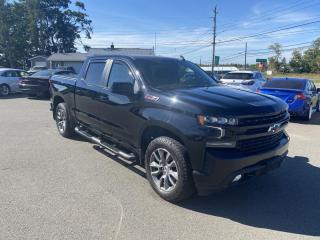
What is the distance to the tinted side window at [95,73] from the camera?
5.90 meters

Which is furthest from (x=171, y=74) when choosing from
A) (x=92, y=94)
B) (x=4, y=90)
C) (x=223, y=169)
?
(x=4, y=90)

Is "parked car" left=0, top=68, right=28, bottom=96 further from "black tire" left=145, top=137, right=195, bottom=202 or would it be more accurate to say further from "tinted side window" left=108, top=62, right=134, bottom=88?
"black tire" left=145, top=137, right=195, bottom=202

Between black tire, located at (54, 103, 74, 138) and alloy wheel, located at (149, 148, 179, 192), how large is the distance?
341 centimetres

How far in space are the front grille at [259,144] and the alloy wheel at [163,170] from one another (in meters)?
0.88

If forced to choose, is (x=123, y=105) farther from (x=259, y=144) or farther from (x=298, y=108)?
(x=298, y=108)

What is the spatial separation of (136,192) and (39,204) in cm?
129

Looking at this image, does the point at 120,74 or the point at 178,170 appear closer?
the point at 178,170

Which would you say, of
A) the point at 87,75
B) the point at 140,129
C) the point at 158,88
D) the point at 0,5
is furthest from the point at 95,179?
the point at 0,5

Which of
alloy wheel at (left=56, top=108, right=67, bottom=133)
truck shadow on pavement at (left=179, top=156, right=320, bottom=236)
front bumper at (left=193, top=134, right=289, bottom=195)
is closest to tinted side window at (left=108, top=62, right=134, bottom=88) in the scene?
front bumper at (left=193, top=134, right=289, bottom=195)

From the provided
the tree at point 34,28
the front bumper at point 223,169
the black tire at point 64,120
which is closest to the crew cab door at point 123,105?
the front bumper at point 223,169

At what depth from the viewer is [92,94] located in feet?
19.5

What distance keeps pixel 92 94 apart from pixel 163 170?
2261mm

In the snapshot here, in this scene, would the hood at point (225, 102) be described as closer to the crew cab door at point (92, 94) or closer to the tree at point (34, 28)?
the crew cab door at point (92, 94)

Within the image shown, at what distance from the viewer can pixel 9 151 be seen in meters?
6.61
